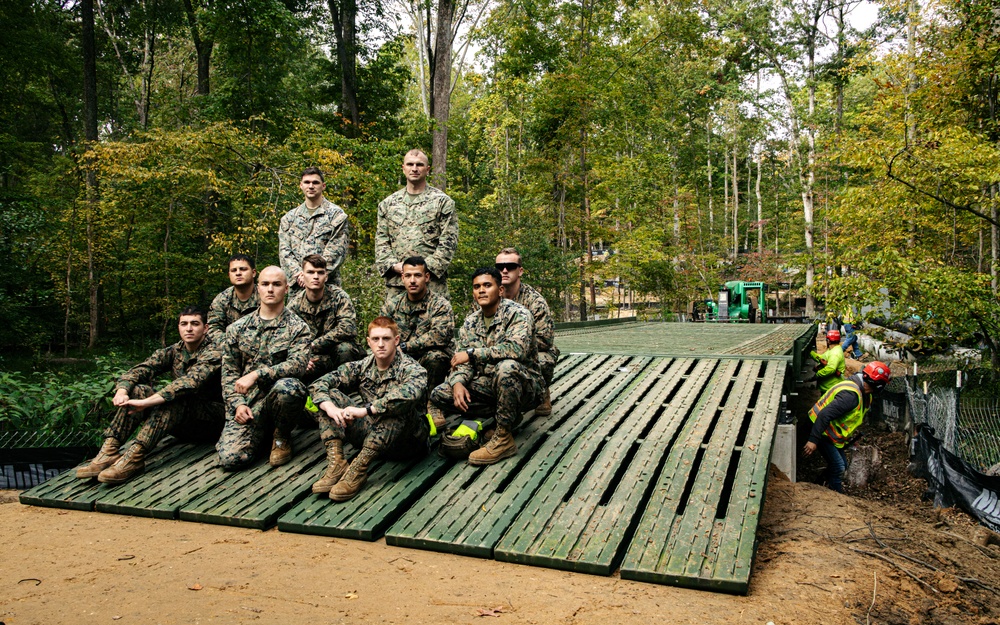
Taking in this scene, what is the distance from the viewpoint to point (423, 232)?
5.77m

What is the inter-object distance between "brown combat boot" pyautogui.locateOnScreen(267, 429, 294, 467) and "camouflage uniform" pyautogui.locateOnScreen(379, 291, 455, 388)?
3.77 ft

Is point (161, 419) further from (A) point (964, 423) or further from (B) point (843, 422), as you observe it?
(A) point (964, 423)

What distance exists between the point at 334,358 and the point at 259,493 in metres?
1.23

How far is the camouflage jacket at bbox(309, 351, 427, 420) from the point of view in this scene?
14.3 ft

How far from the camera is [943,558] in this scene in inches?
147

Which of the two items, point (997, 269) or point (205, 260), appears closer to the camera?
point (997, 269)

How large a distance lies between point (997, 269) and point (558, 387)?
28.8ft

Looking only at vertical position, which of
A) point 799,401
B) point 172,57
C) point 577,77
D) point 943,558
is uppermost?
point 172,57

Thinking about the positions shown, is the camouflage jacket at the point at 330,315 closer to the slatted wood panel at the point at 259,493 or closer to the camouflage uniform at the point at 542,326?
the slatted wood panel at the point at 259,493

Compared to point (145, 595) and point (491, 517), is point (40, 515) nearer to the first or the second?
point (145, 595)

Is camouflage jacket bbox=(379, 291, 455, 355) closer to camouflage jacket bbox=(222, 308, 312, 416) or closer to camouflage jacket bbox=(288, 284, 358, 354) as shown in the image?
camouflage jacket bbox=(288, 284, 358, 354)

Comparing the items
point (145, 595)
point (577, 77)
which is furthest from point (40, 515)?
point (577, 77)

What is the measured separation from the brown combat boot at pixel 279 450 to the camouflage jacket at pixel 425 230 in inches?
61.8

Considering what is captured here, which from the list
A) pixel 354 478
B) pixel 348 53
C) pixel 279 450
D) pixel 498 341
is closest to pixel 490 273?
pixel 498 341
